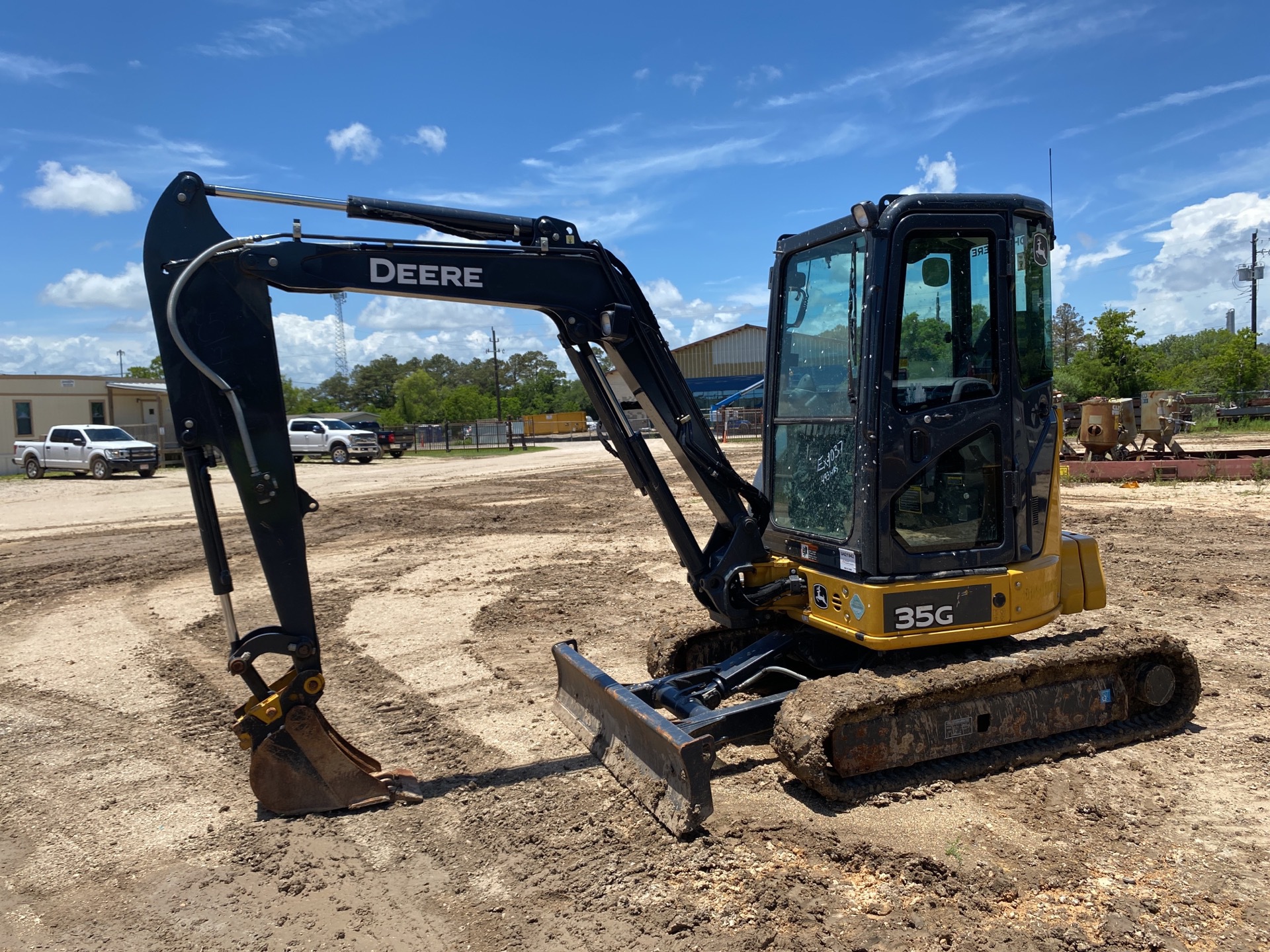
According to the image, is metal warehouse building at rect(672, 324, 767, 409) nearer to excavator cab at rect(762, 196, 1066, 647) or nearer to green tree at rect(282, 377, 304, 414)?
green tree at rect(282, 377, 304, 414)

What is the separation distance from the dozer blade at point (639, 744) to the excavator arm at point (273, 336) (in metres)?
0.08

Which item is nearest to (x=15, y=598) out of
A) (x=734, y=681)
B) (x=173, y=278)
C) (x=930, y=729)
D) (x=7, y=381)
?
(x=173, y=278)

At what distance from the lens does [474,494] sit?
21.5m

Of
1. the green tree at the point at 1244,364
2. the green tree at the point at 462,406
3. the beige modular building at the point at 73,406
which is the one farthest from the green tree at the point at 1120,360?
the green tree at the point at 462,406

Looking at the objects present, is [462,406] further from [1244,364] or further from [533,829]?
[533,829]

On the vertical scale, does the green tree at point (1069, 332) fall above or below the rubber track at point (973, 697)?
above

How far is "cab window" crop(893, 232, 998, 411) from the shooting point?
4.88m

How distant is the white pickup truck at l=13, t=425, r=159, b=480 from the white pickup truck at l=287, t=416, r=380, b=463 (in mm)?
7213

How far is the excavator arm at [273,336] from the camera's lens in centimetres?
439

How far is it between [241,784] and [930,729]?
3.84 meters

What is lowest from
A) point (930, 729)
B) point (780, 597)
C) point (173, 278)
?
point (930, 729)

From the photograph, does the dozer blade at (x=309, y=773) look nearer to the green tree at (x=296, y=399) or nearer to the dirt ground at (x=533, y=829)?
the dirt ground at (x=533, y=829)

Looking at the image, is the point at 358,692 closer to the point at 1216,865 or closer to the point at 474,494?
the point at 1216,865

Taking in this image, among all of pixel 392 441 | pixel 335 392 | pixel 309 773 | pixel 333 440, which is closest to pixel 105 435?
pixel 333 440
